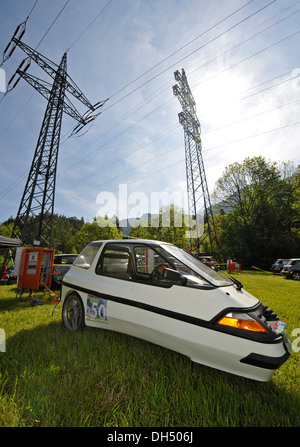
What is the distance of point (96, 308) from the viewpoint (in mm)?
2971

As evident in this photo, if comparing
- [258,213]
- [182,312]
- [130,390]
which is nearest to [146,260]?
[182,312]

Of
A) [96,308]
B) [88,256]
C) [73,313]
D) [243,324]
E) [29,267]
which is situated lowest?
[73,313]

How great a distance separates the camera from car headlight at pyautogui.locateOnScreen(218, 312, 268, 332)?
1.85 metres

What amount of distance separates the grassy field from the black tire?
1.38 ft

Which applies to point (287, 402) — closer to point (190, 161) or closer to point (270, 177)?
point (190, 161)

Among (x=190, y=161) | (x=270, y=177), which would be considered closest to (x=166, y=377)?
(x=190, y=161)

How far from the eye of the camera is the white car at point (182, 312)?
1810 millimetres

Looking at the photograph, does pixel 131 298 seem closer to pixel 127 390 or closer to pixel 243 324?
pixel 127 390

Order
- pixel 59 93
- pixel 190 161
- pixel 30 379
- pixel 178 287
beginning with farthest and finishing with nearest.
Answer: pixel 190 161, pixel 59 93, pixel 178 287, pixel 30 379

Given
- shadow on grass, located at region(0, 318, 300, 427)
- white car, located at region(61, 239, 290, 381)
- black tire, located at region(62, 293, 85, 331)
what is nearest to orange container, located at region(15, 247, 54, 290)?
black tire, located at region(62, 293, 85, 331)

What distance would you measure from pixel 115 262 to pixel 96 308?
729 mm
